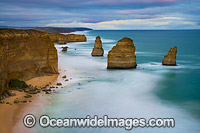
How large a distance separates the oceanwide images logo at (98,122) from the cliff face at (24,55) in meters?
5.93

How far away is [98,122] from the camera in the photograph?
19.4 m

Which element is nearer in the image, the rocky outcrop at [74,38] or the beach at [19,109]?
the beach at [19,109]

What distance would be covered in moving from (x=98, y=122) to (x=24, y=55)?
14.5m

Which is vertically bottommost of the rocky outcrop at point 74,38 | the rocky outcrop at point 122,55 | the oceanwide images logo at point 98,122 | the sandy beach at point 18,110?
the oceanwide images logo at point 98,122

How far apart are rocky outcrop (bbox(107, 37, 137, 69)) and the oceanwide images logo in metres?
19.9

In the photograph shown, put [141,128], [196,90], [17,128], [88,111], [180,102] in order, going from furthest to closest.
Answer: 1. [196,90]
2. [180,102]
3. [88,111]
4. [141,128]
5. [17,128]

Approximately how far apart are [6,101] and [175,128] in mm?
13842

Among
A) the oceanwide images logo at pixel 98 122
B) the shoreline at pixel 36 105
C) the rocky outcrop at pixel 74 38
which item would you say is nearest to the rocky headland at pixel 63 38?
the rocky outcrop at pixel 74 38

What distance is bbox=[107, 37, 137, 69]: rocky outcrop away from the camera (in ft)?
130

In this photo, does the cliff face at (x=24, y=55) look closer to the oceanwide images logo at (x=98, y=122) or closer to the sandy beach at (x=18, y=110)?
the sandy beach at (x=18, y=110)

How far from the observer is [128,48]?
39.6 metres

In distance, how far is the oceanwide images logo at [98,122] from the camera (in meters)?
18.6

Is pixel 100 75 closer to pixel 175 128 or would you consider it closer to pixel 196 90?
pixel 196 90

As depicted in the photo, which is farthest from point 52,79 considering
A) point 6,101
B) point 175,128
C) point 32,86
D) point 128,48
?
point 175,128
